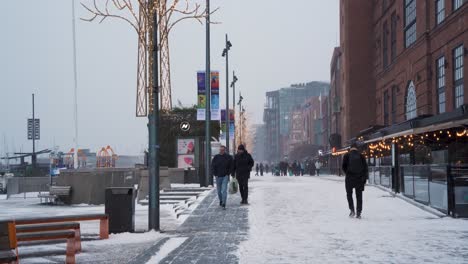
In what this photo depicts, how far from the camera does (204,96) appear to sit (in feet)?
100

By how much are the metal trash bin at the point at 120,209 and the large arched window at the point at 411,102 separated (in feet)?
134

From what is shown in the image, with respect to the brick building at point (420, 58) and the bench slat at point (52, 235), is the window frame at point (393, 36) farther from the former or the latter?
the bench slat at point (52, 235)

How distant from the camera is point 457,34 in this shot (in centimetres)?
3984

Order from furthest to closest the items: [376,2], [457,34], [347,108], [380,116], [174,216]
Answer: [347,108] → [376,2] → [380,116] → [457,34] → [174,216]

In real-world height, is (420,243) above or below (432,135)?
below

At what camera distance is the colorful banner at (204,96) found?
30.5m

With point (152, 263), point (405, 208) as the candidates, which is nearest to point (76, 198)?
point (405, 208)

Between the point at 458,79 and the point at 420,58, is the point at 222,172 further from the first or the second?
the point at 420,58

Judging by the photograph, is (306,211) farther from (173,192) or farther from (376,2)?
(376,2)

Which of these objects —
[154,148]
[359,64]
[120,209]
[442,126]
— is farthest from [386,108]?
[120,209]

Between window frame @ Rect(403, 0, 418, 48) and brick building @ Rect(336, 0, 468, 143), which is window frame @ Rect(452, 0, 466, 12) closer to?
brick building @ Rect(336, 0, 468, 143)

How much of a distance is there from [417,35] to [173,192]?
31736 mm

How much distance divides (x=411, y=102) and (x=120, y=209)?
43437 millimetres

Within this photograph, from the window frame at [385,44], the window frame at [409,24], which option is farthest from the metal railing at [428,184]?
the window frame at [385,44]
